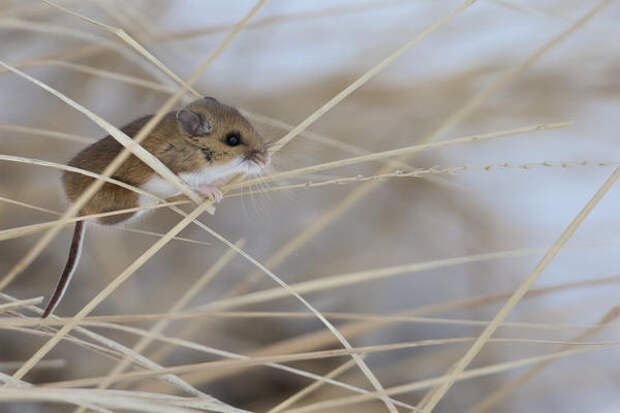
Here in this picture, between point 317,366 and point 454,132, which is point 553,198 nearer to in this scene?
point 454,132

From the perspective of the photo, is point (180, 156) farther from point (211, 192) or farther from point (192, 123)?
point (211, 192)

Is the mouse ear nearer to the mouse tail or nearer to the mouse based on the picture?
the mouse

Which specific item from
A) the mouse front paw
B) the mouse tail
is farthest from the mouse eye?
the mouse tail

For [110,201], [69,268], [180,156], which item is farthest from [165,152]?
[69,268]

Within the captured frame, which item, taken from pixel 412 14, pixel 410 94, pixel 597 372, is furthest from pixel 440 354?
pixel 412 14

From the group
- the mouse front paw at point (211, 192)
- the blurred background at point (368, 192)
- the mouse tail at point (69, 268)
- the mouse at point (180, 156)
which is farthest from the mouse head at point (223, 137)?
the blurred background at point (368, 192)

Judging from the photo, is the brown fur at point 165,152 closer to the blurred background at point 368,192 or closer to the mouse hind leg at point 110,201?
the mouse hind leg at point 110,201
